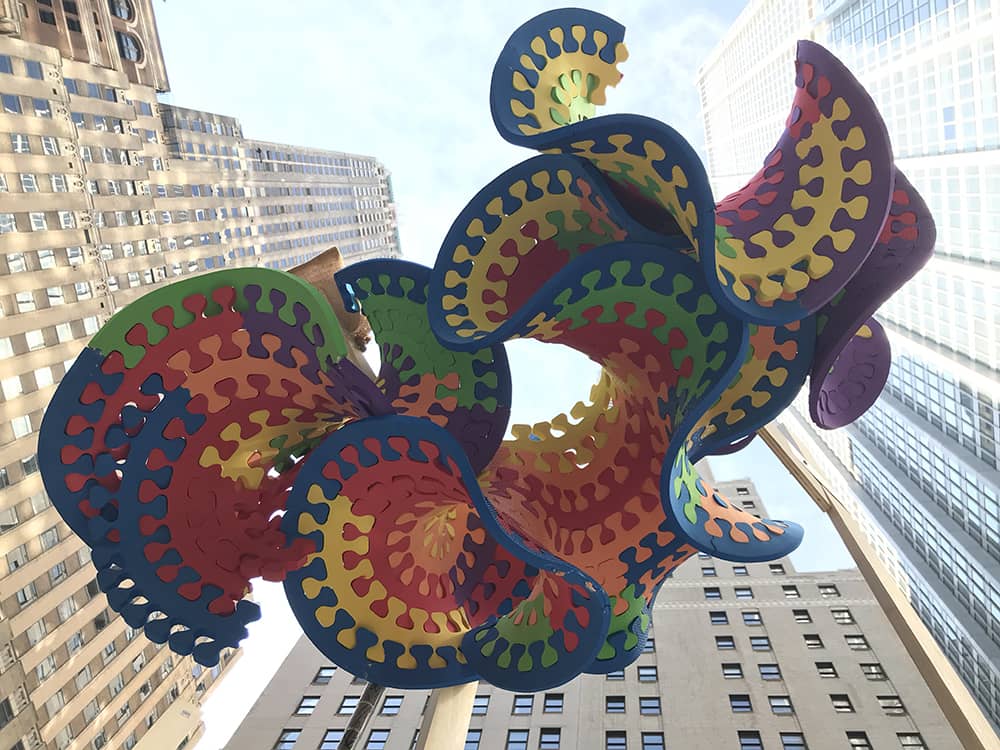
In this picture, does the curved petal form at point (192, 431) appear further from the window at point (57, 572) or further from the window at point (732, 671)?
the window at point (57, 572)

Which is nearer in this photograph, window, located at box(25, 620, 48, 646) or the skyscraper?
window, located at box(25, 620, 48, 646)

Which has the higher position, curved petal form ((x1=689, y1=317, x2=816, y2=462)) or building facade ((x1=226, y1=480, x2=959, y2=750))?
curved petal form ((x1=689, y1=317, x2=816, y2=462))

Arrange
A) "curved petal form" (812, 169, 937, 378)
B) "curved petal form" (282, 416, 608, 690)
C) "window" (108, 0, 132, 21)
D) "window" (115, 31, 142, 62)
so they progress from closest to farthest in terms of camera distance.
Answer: "curved petal form" (282, 416, 608, 690) → "curved petal form" (812, 169, 937, 378) → "window" (108, 0, 132, 21) → "window" (115, 31, 142, 62)

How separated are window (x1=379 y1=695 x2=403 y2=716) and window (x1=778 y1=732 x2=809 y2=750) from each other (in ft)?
39.2

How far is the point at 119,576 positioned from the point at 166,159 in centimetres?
4165

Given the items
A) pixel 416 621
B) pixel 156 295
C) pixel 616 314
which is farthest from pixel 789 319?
pixel 156 295

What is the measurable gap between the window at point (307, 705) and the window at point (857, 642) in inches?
723

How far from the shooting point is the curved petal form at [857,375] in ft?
25.9

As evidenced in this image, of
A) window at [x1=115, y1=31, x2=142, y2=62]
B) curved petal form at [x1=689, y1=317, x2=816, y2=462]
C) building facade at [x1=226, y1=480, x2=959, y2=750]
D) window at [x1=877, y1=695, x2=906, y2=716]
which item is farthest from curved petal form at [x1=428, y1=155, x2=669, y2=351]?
window at [x1=115, y1=31, x2=142, y2=62]

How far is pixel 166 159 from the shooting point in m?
42.0

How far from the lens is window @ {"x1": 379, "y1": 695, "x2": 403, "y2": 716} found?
2411 cm

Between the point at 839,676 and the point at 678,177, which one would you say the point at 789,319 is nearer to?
the point at 678,177

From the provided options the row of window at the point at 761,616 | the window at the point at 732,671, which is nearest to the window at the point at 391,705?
the window at the point at 732,671

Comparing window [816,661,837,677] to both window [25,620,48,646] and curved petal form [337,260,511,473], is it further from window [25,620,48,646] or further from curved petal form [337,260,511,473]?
window [25,620,48,646]
